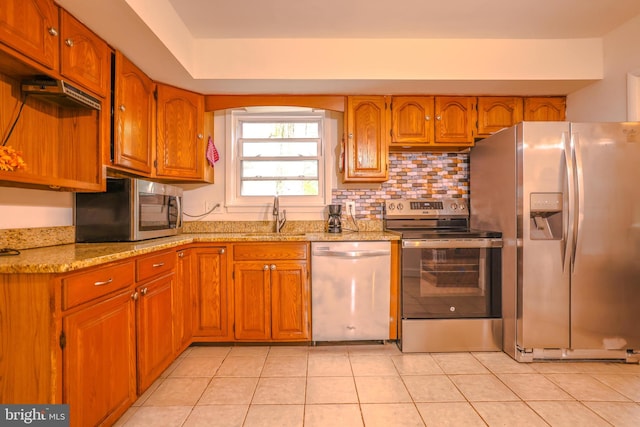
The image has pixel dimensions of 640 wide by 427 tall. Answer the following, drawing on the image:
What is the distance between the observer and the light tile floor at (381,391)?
1.82 meters

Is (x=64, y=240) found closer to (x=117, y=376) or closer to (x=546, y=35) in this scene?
(x=117, y=376)

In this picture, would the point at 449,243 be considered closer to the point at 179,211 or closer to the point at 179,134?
the point at 179,211

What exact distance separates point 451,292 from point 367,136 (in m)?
1.49

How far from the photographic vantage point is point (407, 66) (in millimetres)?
2734

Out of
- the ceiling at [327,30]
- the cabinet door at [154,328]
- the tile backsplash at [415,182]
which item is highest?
the ceiling at [327,30]

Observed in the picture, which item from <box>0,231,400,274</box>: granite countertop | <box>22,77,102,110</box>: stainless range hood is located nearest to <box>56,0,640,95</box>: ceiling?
<box>22,77,102,110</box>: stainless range hood

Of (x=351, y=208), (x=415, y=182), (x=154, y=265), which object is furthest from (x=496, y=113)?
(x=154, y=265)

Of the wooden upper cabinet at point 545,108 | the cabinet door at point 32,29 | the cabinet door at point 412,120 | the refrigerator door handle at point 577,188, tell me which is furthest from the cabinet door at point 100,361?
the wooden upper cabinet at point 545,108

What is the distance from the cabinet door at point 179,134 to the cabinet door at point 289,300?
1.14 m

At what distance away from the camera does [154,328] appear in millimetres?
2104

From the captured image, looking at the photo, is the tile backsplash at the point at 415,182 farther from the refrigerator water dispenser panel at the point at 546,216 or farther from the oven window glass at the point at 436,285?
the refrigerator water dispenser panel at the point at 546,216

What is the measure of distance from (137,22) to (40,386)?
1855 millimetres

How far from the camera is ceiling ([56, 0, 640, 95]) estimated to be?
2244 millimetres

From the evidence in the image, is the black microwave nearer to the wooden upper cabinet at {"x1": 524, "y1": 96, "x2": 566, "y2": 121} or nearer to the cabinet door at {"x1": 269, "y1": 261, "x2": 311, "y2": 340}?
the cabinet door at {"x1": 269, "y1": 261, "x2": 311, "y2": 340}
